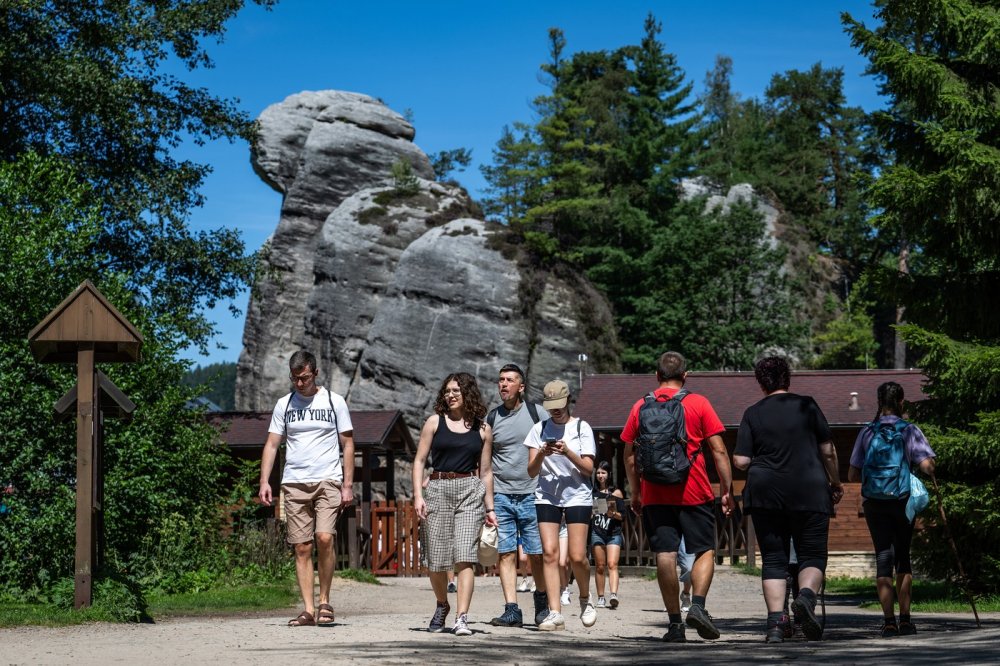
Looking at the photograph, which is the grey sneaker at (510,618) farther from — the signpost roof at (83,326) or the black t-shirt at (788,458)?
the signpost roof at (83,326)

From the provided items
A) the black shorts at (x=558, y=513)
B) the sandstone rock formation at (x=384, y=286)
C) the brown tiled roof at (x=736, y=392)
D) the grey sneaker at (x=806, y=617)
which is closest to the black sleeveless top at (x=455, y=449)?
the black shorts at (x=558, y=513)

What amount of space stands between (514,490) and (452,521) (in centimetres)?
80

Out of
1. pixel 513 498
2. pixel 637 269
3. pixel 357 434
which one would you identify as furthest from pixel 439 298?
pixel 513 498

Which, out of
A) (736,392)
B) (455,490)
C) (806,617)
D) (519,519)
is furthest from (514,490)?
(736,392)

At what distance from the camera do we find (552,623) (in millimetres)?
9078

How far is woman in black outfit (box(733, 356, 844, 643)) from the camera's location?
25.7 feet

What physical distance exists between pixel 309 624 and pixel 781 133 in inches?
2389

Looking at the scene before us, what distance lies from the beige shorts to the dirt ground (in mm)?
731

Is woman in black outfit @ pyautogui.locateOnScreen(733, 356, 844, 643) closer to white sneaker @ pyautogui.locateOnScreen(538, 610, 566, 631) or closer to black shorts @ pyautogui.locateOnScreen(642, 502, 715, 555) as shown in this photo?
black shorts @ pyautogui.locateOnScreen(642, 502, 715, 555)

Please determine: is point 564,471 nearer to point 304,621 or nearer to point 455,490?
point 455,490

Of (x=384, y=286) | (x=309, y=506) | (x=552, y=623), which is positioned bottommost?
(x=552, y=623)

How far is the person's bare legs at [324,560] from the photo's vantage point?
29.1 ft

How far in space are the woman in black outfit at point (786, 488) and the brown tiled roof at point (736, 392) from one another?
57.3ft

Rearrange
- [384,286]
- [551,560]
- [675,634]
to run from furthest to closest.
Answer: [384,286]
[551,560]
[675,634]
